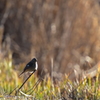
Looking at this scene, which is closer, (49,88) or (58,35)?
(49,88)

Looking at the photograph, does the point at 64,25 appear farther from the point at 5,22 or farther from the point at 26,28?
the point at 5,22

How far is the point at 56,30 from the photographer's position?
8.48 metres

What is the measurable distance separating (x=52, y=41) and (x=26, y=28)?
68cm

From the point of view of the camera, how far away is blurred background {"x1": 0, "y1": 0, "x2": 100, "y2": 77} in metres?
8.25

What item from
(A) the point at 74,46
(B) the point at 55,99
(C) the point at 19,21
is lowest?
(B) the point at 55,99

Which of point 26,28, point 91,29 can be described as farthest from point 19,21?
point 91,29

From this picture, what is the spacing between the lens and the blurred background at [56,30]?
8.25 meters

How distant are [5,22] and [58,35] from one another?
1.27 m

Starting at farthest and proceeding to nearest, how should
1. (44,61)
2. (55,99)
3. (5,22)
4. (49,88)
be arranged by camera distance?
(5,22) → (44,61) → (49,88) → (55,99)

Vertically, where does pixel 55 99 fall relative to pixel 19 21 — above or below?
below

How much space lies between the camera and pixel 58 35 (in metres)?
8.48

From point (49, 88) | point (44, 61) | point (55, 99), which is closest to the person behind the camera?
point (55, 99)

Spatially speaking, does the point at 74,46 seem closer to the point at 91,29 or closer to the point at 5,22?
the point at 91,29

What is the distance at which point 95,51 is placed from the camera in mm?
8445
